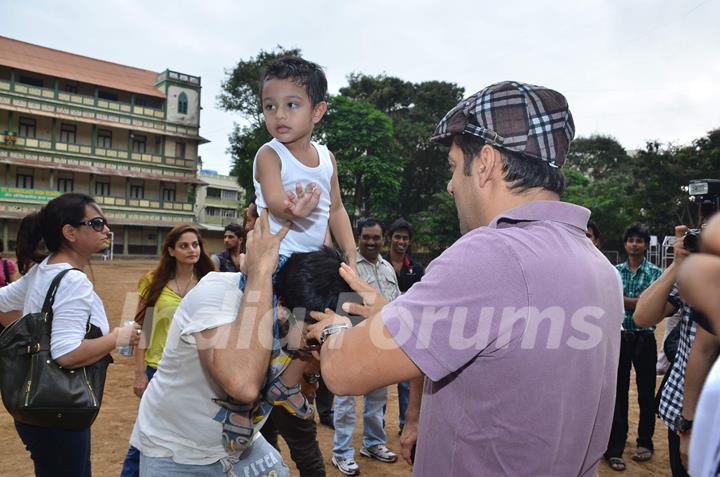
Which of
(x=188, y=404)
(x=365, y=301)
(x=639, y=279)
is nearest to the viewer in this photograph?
(x=365, y=301)

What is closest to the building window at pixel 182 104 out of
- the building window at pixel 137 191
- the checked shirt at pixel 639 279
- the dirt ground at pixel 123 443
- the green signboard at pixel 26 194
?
the building window at pixel 137 191

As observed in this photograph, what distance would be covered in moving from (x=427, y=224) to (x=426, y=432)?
31.4 meters

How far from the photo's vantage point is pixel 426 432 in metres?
1.48

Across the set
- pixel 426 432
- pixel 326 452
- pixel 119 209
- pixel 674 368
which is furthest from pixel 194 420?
pixel 119 209

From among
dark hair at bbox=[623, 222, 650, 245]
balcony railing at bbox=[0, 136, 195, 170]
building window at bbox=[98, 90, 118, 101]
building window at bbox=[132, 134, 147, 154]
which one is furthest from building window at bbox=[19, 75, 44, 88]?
dark hair at bbox=[623, 222, 650, 245]

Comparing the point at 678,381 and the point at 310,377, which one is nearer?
the point at 310,377

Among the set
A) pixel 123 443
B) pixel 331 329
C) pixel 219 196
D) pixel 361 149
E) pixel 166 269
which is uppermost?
pixel 361 149

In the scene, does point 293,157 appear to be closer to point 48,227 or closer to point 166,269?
point 48,227

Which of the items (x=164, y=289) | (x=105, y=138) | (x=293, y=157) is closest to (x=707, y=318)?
(x=293, y=157)

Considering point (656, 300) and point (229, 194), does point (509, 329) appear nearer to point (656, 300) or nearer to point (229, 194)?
point (656, 300)

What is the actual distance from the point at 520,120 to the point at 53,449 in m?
2.82

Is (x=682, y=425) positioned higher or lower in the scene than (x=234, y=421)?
lower

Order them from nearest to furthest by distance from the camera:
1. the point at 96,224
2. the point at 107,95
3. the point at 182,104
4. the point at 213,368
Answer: the point at 213,368, the point at 96,224, the point at 107,95, the point at 182,104

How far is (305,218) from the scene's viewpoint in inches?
108
